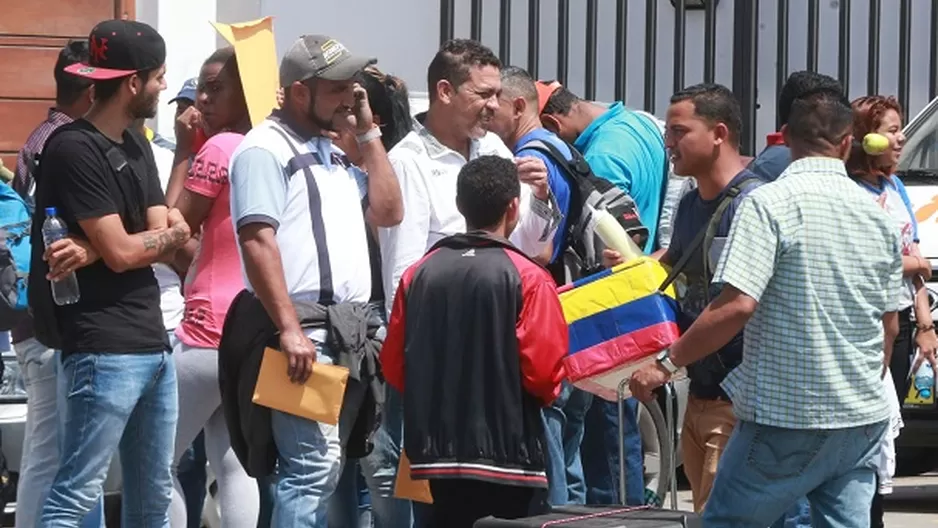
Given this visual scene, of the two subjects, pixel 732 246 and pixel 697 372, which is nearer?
pixel 732 246

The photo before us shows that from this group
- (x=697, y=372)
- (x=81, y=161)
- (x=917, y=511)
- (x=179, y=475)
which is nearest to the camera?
(x=81, y=161)

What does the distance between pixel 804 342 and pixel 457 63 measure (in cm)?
198

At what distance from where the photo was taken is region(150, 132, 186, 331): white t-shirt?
22.2ft

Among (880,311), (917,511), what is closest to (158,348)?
(880,311)

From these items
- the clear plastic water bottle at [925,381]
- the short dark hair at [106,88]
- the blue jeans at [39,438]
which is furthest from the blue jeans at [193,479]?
the clear plastic water bottle at [925,381]

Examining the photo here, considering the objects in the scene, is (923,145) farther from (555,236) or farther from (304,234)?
(304,234)

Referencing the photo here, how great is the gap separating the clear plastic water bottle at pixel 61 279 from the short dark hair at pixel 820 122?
83.3 inches

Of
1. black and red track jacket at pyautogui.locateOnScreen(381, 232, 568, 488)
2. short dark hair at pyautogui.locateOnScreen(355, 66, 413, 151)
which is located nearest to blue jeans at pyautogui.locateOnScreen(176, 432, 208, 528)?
short dark hair at pyautogui.locateOnScreen(355, 66, 413, 151)

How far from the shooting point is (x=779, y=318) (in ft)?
17.4

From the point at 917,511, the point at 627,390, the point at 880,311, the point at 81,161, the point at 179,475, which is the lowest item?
the point at 917,511

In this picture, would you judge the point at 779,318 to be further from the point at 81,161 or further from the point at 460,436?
the point at 81,161

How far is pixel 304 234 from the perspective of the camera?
591 centimetres

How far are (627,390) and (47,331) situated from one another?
1917mm

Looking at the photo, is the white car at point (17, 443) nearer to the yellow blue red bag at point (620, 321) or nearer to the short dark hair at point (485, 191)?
the yellow blue red bag at point (620, 321)
